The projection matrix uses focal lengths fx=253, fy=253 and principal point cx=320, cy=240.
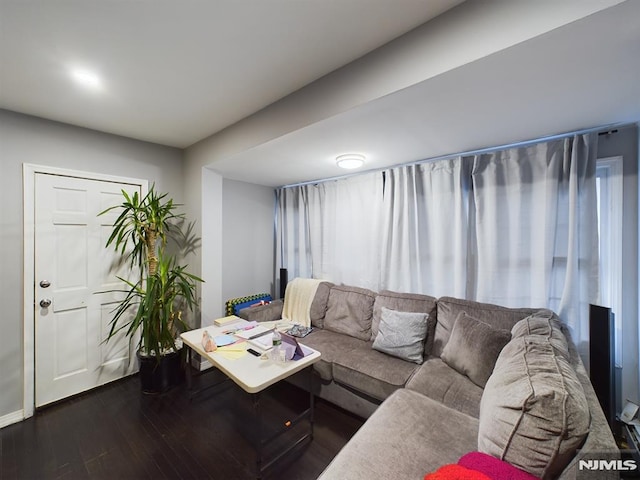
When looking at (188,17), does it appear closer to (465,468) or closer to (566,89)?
(566,89)

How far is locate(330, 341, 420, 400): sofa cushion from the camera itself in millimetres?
1885

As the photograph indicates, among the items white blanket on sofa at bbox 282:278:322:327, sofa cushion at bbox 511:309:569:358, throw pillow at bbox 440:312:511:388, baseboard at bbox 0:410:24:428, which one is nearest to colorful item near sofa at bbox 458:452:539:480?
sofa cushion at bbox 511:309:569:358

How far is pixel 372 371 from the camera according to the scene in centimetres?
198

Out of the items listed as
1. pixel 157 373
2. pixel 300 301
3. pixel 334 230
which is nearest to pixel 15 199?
pixel 157 373

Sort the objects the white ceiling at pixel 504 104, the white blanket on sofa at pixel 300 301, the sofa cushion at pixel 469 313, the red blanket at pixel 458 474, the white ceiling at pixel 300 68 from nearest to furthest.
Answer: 1. the red blanket at pixel 458 474
2. the white ceiling at pixel 504 104
3. the white ceiling at pixel 300 68
4. the sofa cushion at pixel 469 313
5. the white blanket on sofa at pixel 300 301

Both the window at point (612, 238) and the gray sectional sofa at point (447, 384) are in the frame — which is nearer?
the gray sectional sofa at point (447, 384)

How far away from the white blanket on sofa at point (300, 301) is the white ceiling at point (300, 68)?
1706 millimetres

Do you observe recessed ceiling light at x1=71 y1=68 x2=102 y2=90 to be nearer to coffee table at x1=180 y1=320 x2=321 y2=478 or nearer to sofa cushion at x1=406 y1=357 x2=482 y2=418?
coffee table at x1=180 y1=320 x2=321 y2=478

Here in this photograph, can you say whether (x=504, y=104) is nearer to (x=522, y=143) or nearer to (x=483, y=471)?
(x=522, y=143)

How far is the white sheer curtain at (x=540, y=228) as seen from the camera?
1878mm

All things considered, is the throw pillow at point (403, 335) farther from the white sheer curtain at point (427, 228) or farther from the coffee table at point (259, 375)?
the coffee table at point (259, 375)

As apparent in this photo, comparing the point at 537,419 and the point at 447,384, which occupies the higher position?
the point at 537,419

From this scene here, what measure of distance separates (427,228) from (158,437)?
292cm

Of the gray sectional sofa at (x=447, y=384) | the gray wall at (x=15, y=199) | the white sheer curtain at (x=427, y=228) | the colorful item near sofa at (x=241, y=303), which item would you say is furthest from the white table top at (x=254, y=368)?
the gray wall at (x=15, y=199)
